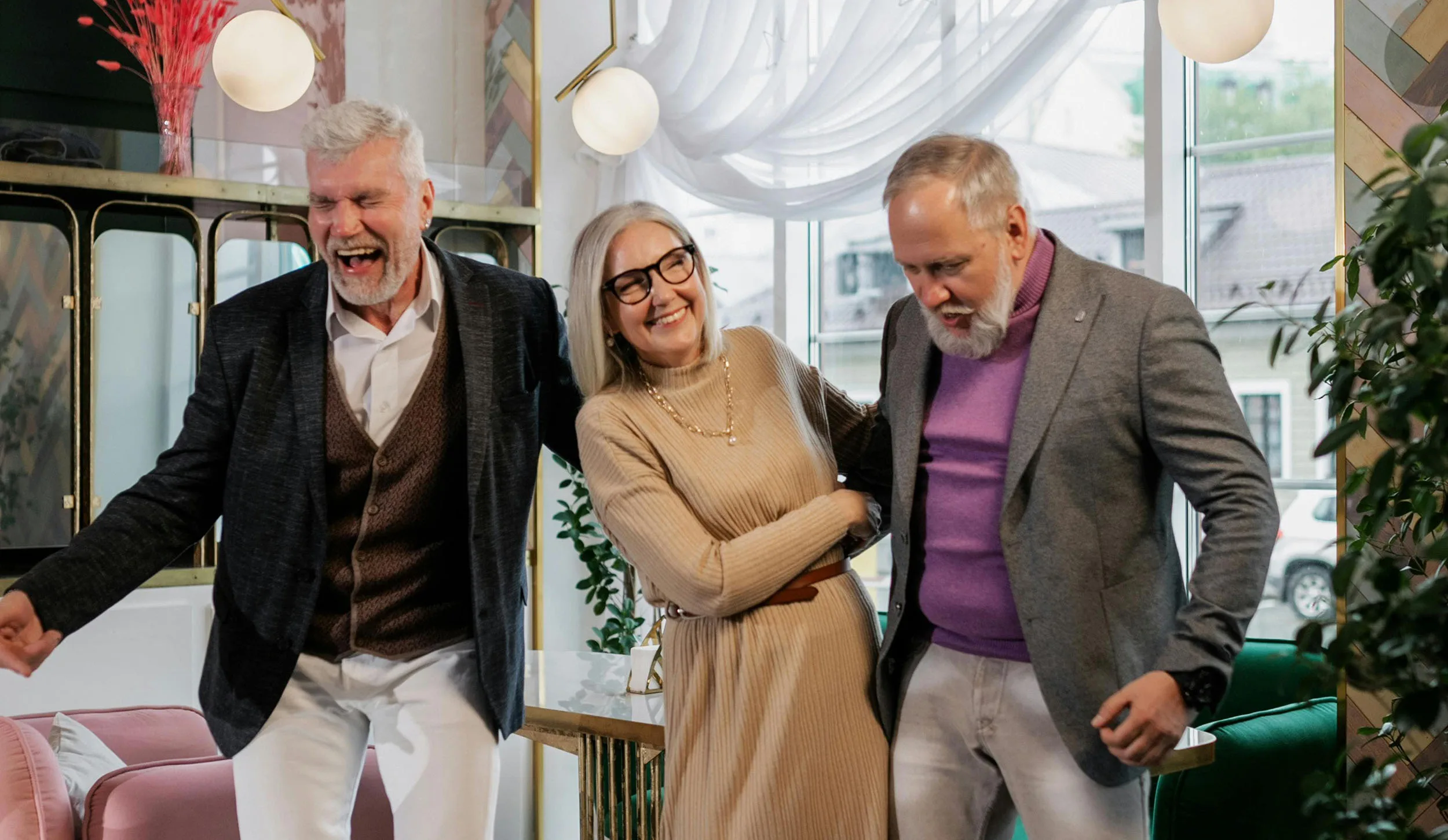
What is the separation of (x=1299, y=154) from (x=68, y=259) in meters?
3.97

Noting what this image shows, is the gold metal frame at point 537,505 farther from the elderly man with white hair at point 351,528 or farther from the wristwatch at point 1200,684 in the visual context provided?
the wristwatch at point 1200,684

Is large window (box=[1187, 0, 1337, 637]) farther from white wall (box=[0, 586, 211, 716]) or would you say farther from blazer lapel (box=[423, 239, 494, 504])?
white wall (box=[0, 586, 211, 716])

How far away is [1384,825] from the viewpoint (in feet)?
4.34

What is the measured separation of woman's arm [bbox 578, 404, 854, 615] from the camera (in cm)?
199

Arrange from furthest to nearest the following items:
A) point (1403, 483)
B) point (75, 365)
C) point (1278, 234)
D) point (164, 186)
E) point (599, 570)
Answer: point (599, 570) → point (164, 186) → point (75, 365) → point (1278, 234) → point (1403, 483)

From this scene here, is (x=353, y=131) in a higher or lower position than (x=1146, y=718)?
higher

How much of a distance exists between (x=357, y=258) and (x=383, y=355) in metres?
0.16

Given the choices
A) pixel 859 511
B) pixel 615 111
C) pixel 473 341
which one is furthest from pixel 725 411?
pixel 615 111

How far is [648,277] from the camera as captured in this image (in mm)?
2172

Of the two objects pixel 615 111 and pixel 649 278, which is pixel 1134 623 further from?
pixel 615 111

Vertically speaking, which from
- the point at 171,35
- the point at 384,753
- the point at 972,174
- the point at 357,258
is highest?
the point at 171,35

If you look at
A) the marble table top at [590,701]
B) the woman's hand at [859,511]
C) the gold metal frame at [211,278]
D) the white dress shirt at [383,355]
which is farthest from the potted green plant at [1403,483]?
the gold metal frame at [211,278]

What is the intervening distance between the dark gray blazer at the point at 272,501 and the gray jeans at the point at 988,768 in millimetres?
647

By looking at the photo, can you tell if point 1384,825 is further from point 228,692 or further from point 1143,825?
point 228,692
